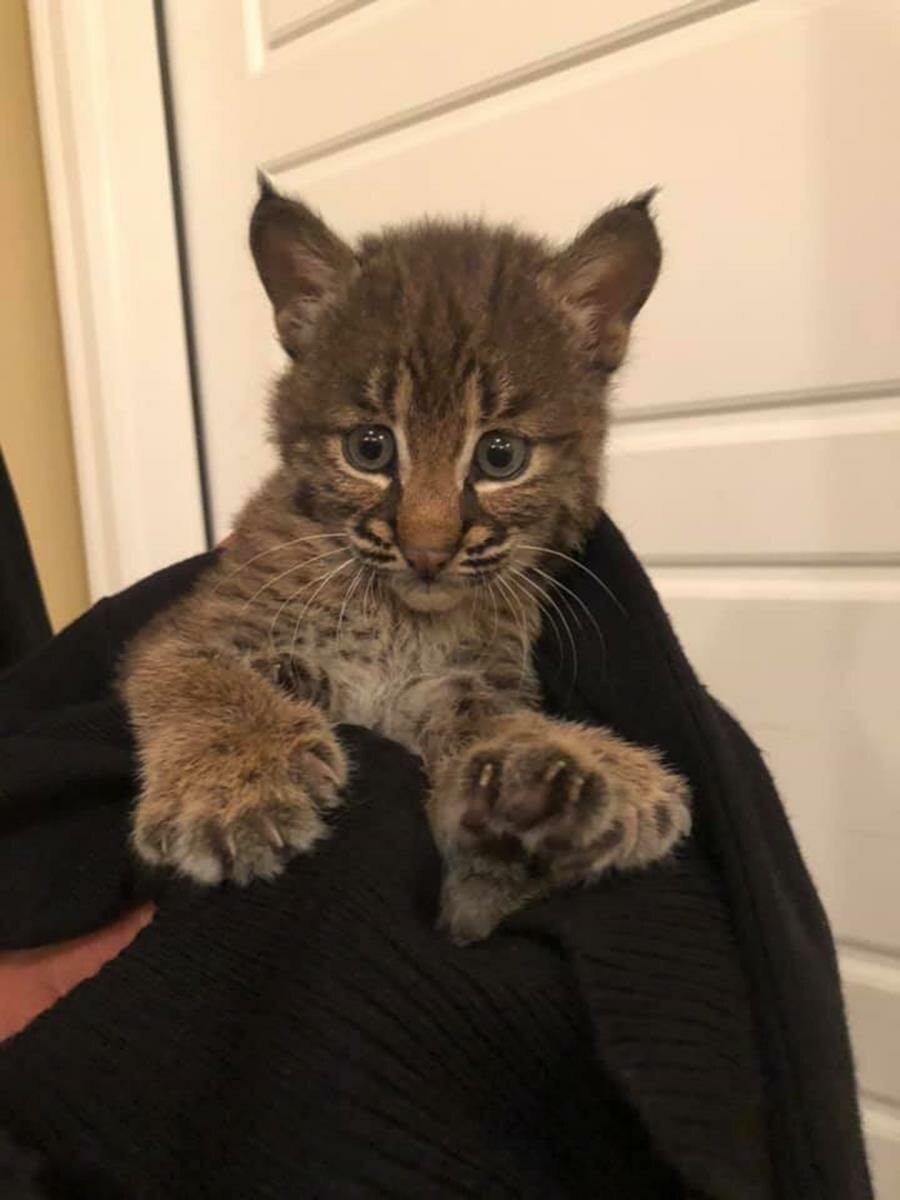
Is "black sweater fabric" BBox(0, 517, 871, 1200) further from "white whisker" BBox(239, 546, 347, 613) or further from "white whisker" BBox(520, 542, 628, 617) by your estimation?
"white whisker" BBox(239, 546, 347, 613)

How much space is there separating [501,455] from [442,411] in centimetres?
7

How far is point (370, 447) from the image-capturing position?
907 millimetres

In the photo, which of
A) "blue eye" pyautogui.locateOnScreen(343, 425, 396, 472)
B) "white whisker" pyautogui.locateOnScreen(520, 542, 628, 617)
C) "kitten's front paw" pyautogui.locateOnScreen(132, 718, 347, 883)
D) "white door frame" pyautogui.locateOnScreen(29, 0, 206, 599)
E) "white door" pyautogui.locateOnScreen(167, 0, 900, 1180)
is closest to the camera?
"kitten's front paw" pyautogui.locateOnScreen(132, 718, 347, 883)

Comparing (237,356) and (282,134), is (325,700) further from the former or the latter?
(282,134)

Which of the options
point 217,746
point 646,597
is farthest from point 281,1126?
point 646,597

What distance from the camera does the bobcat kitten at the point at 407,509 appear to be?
0.84 m

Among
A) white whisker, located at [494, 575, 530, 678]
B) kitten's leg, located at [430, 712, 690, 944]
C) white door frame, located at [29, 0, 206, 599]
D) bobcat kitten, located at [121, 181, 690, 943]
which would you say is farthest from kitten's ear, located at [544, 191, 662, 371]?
white door frame, located at [29, 0, 206, 599]

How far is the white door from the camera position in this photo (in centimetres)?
129

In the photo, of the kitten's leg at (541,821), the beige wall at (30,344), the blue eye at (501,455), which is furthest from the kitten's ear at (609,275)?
the beige wall at (30,344)

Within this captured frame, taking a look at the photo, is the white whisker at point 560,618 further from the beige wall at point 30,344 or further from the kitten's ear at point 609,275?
the beige wall at point 30,344

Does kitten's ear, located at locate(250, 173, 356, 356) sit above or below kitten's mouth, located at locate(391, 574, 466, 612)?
above

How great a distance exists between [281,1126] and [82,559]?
5.24 feet

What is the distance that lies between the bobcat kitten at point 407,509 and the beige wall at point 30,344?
985 millimetres

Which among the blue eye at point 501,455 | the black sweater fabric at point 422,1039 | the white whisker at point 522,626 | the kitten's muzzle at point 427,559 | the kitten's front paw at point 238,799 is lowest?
the black sweater fabric at point 422,1039
